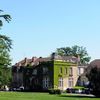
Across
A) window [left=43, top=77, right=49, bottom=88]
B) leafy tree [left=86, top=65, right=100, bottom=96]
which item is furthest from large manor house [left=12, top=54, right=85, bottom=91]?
leafy tree [left=86, top=65, right=100, bottom=96]

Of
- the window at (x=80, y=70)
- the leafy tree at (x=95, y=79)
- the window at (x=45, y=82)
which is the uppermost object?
the window at (x=80, y=70)

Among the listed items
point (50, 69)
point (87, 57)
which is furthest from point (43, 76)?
point (87, 57)

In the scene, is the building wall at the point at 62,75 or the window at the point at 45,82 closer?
the building wall at the point at 62,75

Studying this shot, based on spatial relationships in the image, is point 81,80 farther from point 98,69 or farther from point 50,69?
point 98,69

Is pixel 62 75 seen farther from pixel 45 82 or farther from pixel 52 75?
pixel 45 82

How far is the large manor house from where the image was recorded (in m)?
127

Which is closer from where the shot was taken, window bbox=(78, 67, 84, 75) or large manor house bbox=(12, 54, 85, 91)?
large manor house bbox=(12, 54, 85, 91)

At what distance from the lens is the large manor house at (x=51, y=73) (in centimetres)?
12688

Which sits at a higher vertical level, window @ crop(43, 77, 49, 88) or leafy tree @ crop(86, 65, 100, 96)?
window @ crop(43, 77, 49, 88)

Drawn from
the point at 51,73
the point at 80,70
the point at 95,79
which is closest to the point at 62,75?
the point at 51,73

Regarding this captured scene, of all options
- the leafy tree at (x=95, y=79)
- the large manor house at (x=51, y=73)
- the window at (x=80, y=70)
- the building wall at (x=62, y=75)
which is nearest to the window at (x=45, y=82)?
the large manor house at (x=51, y=73)

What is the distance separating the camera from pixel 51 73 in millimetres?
127188

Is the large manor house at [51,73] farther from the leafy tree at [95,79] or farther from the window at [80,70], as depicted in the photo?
the leafy tree at [95,79]

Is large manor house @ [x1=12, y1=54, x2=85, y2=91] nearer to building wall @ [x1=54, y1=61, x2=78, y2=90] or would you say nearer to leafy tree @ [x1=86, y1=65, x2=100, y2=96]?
building wall @ [x1=54, y1=61, x2=78, y2=90]
